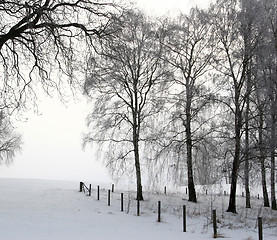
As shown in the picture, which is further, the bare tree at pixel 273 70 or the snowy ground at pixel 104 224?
the bare tree at pixel 273 70

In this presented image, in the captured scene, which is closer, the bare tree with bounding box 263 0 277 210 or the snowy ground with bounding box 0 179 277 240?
the snowy ground with bounding box 0 179 277 240

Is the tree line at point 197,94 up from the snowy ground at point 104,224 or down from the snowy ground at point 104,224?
up

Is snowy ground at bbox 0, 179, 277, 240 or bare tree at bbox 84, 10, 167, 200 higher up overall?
bare tree at bbox 84, 10, 167, 200

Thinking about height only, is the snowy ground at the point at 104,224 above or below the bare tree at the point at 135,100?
below

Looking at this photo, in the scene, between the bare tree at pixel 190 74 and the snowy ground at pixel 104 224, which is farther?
the bare tree at pixel 190 74

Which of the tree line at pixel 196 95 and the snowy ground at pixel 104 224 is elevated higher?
the tree line at pixel 196 95

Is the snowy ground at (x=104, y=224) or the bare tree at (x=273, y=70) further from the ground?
the bare tree at (x=273, y=70)

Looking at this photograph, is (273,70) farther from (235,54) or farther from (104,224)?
(104,224)

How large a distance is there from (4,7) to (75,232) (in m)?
6.87

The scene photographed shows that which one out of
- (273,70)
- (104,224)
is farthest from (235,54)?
(104,224)

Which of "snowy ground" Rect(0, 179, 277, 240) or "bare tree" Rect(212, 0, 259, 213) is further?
"bare tree" Rect(212, 0, 259, 213)

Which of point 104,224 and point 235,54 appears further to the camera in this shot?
point 235,54

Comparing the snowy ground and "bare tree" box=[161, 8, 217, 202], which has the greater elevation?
"bare tree" box=[161, 8, 217, 202]

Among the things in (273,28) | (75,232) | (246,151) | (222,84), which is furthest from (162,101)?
(75,232)
